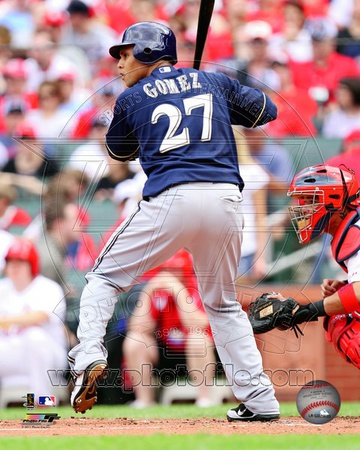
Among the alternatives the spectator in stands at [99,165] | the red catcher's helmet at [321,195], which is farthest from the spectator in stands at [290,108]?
the red catcher's helmet at [321,195]

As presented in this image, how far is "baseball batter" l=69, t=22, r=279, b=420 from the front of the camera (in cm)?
455

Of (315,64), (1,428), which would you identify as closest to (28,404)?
(1,428)

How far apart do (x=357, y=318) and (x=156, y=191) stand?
1.37 metres

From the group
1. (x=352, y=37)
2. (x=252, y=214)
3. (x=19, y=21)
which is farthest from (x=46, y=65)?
(x=252, y=214)

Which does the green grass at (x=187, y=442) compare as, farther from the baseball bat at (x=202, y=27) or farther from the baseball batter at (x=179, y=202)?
the baseball bat at (x=202, y=27)

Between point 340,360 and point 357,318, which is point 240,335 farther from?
point 340,360

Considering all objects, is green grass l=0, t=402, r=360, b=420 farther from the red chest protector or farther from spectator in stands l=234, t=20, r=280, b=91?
spectator in stands l=234, t=20, r=280, b=91

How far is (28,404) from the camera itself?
489cm

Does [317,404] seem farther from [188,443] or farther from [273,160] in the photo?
[273,160]

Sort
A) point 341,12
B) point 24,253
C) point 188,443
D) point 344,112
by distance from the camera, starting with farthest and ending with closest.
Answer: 1. point 341,12
2. point 344,112
3. point 24,253
4. point 188,443

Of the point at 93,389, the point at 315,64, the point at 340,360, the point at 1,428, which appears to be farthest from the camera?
the point at 315,64

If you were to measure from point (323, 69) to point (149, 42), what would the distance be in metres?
5.81

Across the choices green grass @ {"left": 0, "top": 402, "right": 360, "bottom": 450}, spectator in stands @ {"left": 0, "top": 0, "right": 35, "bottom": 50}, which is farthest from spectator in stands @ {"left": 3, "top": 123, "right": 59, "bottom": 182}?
green grass @ {"left": 0, "top": 402, "right": 360, "bottom": 450}

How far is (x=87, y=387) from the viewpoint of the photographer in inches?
172
